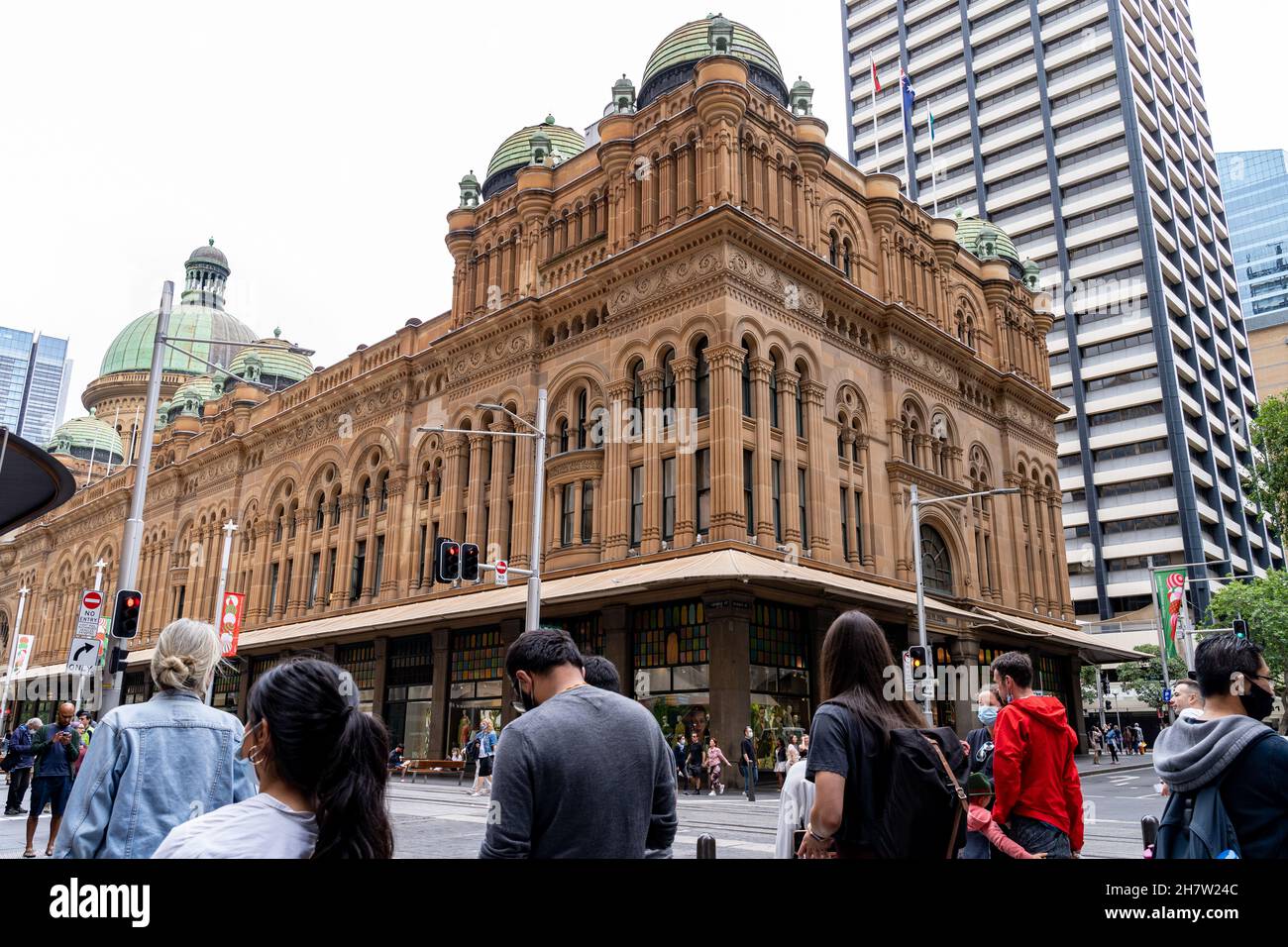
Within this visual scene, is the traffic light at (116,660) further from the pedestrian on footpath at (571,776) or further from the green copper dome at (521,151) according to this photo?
the green copper dome at (521,151)

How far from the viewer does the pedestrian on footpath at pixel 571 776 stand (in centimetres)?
338

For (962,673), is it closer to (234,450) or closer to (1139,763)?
(1139,763)

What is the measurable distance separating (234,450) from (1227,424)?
81753 millimetres

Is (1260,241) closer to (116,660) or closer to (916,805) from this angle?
(116,660)

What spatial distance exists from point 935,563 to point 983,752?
30.6 m

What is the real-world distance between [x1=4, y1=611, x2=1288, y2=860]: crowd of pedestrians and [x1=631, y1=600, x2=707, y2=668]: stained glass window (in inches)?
919

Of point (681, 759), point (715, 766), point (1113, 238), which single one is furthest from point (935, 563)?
point (1113, 238)

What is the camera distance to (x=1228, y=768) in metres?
3.76

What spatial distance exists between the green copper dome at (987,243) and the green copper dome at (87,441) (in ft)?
231

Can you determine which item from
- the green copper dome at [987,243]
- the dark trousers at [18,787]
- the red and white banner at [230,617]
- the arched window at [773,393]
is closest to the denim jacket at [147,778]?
the dark trousers at [18,787]

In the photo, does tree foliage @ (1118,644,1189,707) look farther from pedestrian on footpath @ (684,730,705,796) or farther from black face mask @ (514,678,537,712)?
black face mask @ (514,678,537,712)
